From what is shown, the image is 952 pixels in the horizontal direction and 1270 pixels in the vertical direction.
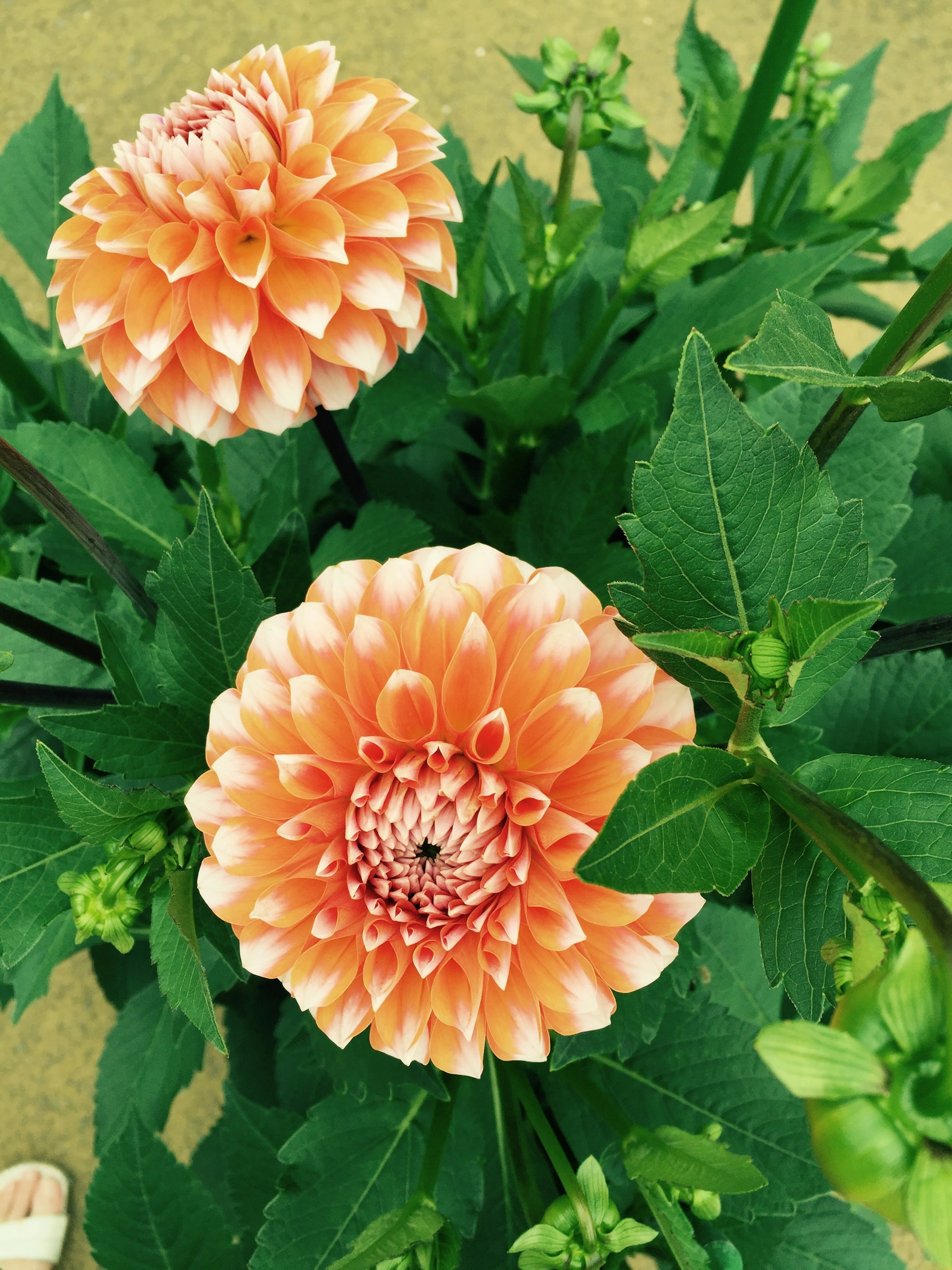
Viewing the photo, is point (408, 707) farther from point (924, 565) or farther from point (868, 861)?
point (924, 565)

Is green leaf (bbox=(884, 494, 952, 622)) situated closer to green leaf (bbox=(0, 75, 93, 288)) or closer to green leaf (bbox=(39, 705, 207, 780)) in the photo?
green leaf (bbox=(39, 705, 207, 780))

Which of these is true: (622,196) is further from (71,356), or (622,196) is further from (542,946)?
(542,946)

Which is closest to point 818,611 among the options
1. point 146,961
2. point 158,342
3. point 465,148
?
point 158,342

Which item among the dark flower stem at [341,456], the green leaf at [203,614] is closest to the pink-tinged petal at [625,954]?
the green leaf at [203,614]

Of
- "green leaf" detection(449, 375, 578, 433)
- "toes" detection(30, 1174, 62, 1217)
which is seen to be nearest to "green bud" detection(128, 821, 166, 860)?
"green leaf" detection(449, 375, 578, 433)

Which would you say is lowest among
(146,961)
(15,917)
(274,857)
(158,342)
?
(146,961)

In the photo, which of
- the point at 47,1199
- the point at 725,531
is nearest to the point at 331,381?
the point at 725,531

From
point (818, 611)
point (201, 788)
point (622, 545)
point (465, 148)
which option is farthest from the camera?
point (465, 148)
